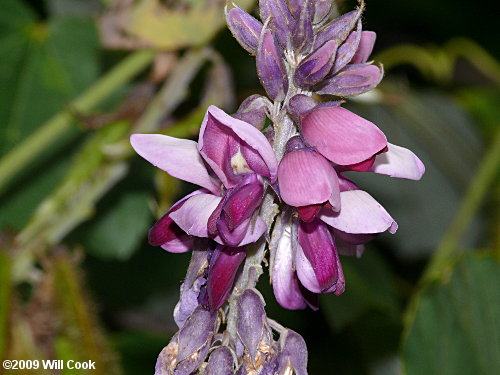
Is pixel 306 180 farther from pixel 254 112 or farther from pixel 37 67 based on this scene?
pixel 37 67

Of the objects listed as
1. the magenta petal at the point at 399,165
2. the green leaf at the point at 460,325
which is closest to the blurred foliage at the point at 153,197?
the green leaf at the point at 460,325

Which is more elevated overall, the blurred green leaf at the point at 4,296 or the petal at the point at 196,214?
the petal at the point at 196,214

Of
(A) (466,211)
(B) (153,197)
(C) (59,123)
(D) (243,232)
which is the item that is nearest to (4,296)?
(C) (59,123)

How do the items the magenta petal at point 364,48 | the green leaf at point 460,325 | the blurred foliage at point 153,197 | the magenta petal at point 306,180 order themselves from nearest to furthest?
the magenta petal at point 306,180
the magenta petal at point 364,48
the green leaf at point 460,325
the blurred foliage at point 153,197

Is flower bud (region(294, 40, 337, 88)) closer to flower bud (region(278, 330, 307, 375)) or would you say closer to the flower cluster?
the flower cluster

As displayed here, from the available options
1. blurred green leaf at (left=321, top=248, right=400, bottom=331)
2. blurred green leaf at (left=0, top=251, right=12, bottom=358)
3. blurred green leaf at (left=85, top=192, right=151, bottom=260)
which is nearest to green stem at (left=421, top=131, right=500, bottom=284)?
blurred green leaf at (left=321, top=248, right=400, bottom=331)

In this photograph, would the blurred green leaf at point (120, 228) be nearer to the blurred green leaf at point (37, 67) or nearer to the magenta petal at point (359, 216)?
the blurred green leaf at point (37, 67)
